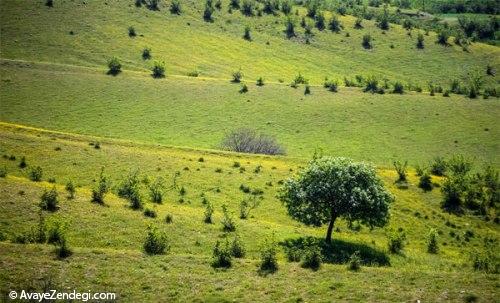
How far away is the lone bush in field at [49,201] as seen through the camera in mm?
43219

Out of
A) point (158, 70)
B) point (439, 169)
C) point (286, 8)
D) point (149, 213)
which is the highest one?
point (286, 8)

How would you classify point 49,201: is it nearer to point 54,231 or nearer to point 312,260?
point 54,231

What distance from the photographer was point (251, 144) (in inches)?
3445

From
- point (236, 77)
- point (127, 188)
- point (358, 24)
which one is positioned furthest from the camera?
point (358, 24)

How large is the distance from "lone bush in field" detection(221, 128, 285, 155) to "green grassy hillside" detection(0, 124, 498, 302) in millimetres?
10091

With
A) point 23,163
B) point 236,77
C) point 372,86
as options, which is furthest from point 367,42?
point 23,163

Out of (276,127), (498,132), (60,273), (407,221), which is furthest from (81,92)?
(498,132)

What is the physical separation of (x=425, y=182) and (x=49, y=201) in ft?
166

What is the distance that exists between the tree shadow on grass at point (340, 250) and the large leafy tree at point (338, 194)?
153cm

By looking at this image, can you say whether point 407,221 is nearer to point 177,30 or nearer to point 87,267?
point 87,267

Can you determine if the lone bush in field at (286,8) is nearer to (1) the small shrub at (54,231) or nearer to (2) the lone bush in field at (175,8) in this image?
(2) the lone bush in field at (175,8)

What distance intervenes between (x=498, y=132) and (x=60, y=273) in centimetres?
9427

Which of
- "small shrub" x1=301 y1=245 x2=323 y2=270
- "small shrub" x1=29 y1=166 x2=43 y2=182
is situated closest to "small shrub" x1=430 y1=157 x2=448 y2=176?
"small shrub" x1=301 y1=245 x2=323 y2=270

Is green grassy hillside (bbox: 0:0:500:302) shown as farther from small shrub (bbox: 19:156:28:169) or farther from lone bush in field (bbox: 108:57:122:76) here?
lone bush in field (bbox: 108:57:122:76)
